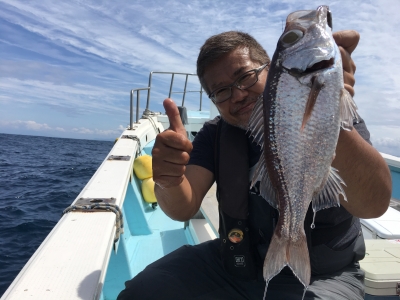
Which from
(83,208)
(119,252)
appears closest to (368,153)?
(83,208)

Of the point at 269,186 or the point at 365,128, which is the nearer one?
the point at 269,186

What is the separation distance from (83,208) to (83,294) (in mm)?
947

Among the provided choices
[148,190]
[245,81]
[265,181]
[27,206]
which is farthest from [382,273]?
[27,206]

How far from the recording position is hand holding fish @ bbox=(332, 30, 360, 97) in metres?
1.51

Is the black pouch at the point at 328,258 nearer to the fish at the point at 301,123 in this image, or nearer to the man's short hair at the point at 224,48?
the fish at the point at 301,123

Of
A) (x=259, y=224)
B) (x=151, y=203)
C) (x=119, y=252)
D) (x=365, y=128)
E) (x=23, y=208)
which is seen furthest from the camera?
(x=23, y=208)

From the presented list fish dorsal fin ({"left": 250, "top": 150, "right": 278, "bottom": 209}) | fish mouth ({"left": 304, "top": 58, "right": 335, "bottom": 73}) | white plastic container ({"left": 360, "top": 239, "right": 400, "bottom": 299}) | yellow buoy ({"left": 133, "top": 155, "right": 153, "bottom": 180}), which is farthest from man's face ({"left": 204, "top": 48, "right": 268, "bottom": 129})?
yellow buoy ({"left": 133, "top": 155, "right": 153, "bottom": 180})

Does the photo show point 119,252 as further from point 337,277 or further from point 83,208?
point 337,277

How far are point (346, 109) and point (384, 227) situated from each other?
2178mm

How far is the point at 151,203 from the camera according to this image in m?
5.18

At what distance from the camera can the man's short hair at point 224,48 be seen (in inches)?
89.9

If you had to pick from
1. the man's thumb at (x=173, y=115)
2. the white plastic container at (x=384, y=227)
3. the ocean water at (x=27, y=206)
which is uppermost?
the man's thumb at (x=173, y=115)

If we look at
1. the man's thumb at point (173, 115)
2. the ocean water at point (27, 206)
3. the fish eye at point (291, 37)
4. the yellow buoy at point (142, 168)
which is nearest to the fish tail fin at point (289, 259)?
the man's thumb at point (173, 115)

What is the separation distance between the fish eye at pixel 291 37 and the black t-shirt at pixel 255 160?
31.5 inches
